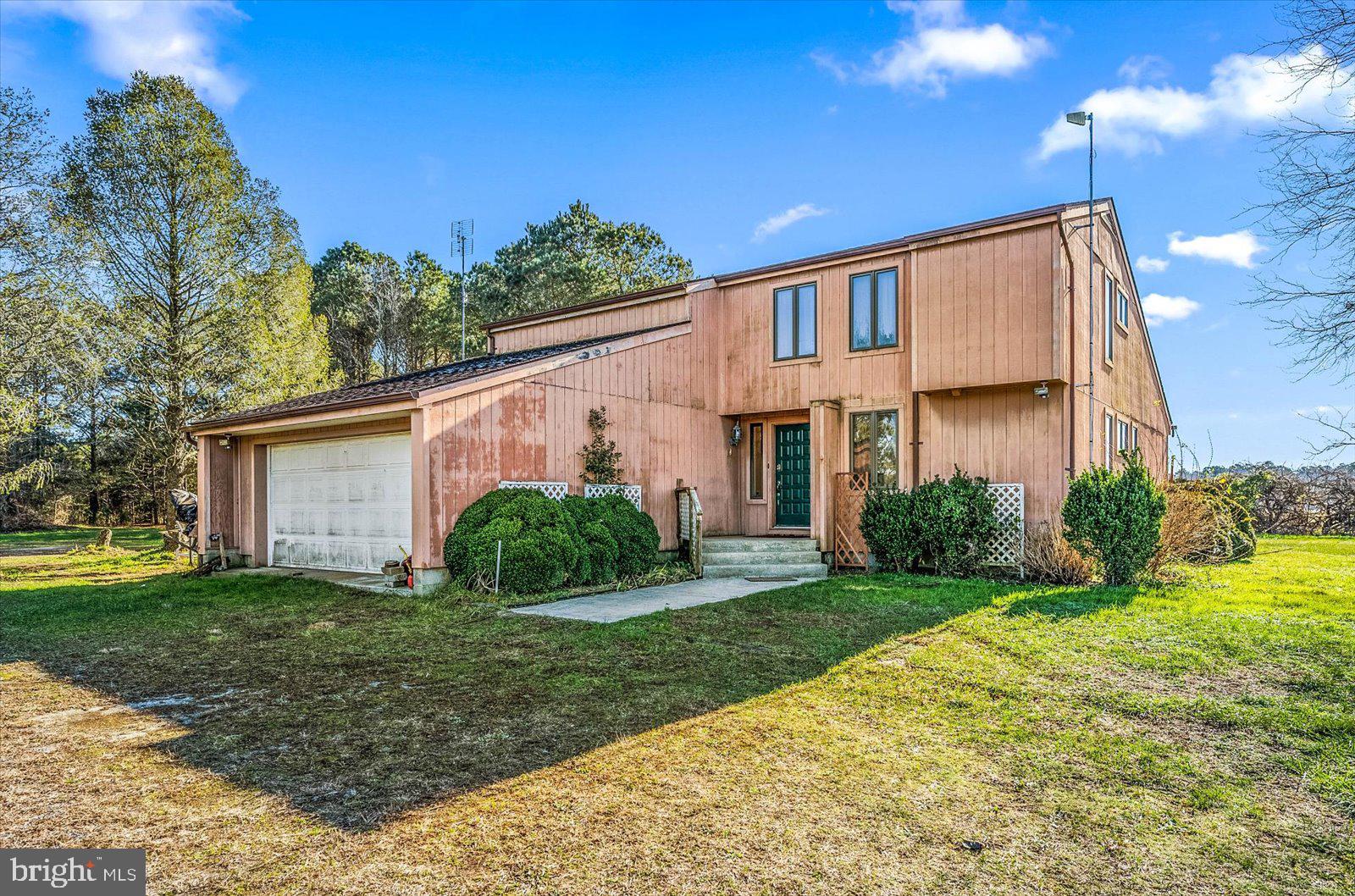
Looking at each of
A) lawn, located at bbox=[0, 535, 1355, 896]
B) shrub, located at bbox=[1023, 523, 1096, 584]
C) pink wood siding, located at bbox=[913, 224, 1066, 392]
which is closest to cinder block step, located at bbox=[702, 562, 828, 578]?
shrub, located at bbox=[1023, 523, 1096, 584]

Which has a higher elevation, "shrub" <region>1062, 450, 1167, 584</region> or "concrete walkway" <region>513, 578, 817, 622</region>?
"shrub" <region>1062, 450, 1167, 584</region>

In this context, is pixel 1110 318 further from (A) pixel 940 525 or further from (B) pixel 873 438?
(A) pixel 940 525

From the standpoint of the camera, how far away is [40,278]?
1532 cm

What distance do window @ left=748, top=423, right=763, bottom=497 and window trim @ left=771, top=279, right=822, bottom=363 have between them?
152 centimetres

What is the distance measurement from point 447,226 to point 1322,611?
2137 cm

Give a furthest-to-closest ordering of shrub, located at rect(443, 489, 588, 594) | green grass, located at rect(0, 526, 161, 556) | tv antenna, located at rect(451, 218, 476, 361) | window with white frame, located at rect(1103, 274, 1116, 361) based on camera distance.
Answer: tv antenna, located at rect(451, 218, 476, 361) < green grass, located at rect(0, 526, 161, 556) < window with white frame, located at rect(1103, 274, 1116, 361) < shrub, located at rect(443, 489, 588, 594)

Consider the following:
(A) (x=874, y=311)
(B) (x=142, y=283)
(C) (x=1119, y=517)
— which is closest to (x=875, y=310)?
(A) (x=874, y=311)

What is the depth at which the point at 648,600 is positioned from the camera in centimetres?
928

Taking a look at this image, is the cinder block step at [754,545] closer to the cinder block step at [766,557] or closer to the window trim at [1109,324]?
the cinder block step at [766,557]

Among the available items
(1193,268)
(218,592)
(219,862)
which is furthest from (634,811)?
(1193,268)

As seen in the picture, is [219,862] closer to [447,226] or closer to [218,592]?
[218,592]

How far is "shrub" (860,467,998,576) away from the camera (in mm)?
11016

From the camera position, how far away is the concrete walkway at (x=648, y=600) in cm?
827

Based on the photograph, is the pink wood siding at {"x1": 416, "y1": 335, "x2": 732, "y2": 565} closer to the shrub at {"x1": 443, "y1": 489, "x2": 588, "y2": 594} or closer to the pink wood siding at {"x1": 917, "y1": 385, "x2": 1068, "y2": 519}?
the shrub at {"x1": 443, "y1": 489, "x2": 588, "y2": 594}
